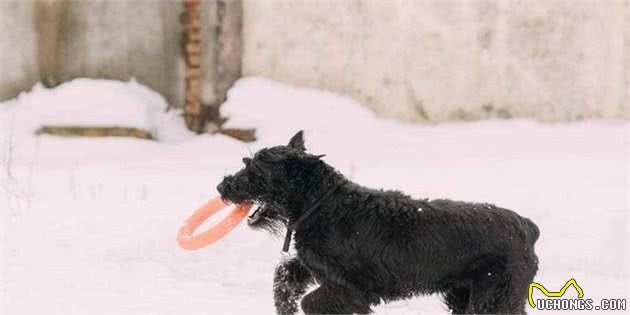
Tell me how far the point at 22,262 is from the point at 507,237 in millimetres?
3908

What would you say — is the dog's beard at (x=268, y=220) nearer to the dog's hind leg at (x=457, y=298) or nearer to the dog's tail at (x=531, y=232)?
the dog's hind leg at (x=457, y=298)

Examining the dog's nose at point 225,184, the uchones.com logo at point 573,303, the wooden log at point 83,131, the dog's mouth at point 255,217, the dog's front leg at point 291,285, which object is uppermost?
the dog's nose at point 225,184

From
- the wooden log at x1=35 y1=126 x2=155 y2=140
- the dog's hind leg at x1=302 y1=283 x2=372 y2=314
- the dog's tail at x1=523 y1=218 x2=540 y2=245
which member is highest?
the dog's tail at x1=523 y1=218 x2=540 y2=245

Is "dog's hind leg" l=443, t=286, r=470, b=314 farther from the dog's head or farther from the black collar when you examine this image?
the dog's head

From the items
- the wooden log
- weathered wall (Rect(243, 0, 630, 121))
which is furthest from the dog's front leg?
the wooden log

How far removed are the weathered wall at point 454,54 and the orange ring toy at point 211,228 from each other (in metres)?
6.42

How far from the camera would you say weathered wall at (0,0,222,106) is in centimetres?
1280

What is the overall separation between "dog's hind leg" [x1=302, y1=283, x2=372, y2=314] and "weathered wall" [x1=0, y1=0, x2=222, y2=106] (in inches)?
327

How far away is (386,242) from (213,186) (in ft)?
17.0

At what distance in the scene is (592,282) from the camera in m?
7.45

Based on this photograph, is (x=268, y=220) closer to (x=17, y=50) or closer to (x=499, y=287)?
(x=499, y=287)

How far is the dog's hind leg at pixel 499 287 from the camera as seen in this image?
5234mm

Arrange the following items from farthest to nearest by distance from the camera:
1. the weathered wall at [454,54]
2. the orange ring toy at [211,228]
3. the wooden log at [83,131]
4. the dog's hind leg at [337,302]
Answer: the wooden log at [83,131] → the weathered wall at [454,54] → the orange ring toy at [211,228] → the dog's hind leg at [337,302]

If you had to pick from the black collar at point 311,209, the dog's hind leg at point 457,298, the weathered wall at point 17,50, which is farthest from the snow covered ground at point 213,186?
the black collar at point 311,209
